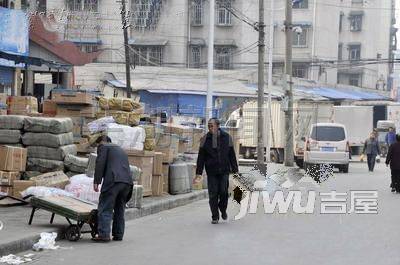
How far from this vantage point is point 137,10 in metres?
51.4

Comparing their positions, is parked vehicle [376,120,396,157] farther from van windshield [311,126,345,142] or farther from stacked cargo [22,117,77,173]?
stacked cargo [22,117,77,173]

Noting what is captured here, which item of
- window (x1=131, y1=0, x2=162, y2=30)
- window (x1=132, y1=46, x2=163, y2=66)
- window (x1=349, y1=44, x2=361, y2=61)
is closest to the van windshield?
window (x1=131, y1=0, x2=162, y2=30)

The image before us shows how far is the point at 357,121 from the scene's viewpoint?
4588cm

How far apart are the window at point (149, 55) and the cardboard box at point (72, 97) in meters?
40.2

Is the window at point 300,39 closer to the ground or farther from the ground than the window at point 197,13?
closer to the ground

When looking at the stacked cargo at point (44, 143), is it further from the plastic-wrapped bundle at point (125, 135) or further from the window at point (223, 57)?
the window at point (223, 57)

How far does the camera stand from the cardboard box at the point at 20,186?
13927mm

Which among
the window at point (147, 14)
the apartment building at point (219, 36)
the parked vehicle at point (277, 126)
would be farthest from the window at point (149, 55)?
the parked vehicle at point (277, 126)

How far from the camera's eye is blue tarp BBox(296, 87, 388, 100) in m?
55.8

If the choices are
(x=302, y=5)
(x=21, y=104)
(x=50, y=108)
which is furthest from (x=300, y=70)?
(x=50, y=108)

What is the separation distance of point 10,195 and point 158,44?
144 ft

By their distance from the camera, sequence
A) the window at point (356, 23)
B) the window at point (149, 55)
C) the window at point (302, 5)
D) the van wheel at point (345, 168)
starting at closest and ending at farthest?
1. the van wheel at point (345, 168)
2. the window at point (149, 55)
3. the window at point (302, 5)
4. the window at point (356, 23)

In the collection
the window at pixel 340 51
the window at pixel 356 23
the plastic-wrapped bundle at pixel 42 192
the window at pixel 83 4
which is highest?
the window at pixel 356 23

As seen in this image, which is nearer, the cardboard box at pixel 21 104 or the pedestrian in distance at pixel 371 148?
the cardboard box at pixel 21 104
